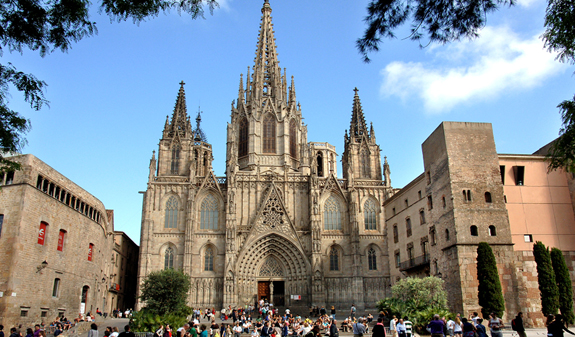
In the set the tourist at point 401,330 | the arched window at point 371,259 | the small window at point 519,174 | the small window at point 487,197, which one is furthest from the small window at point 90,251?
the small window at point 519,174

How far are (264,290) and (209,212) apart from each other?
841cm

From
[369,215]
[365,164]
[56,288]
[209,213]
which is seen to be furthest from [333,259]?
[56,288]

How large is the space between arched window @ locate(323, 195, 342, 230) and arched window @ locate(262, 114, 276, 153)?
7.84 meters

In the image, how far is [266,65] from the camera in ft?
169

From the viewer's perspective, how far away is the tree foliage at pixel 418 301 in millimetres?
21203

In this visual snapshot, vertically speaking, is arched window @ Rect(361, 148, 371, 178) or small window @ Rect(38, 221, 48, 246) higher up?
arched window @ Rect(361, 148, 371, 178)

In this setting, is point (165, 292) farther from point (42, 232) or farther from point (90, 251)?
point (42, 232)

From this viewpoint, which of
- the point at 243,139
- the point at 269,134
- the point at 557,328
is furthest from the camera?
the point at 243,139

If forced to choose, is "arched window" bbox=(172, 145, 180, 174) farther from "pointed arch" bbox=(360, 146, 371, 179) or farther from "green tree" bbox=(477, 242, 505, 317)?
"green tree" bbox=(477, 242, 505, 317)

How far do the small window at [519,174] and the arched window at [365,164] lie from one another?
19223 millimetres

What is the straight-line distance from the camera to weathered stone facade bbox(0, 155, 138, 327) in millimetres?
23703

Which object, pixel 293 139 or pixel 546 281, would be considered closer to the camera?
pixel 546 281

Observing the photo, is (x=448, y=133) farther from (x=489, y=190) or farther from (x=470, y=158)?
(x=489, y=190)

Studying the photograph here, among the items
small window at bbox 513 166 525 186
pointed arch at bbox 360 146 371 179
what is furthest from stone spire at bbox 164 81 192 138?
small window at bbox 513 166 525 186
